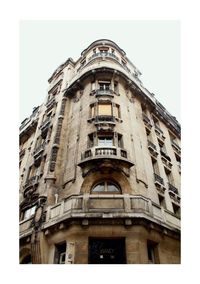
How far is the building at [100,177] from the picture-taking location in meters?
11.0

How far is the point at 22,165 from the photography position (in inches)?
832

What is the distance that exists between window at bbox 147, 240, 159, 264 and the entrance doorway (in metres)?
1.47

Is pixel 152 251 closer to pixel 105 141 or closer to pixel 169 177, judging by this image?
pixel 105 141

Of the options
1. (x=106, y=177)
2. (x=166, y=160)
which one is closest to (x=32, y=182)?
(x=106, y=177)

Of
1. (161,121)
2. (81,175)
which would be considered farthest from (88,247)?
(161,121)

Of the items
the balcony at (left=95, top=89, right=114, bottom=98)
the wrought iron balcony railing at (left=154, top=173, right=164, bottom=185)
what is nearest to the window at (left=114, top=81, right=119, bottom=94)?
the balcony at (left=95, top=89, right=114, bottom=98)

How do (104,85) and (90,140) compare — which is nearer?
(90,140)

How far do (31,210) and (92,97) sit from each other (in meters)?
8.54

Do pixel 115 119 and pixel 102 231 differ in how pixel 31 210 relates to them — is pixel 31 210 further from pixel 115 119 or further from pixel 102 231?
pixel 115 119

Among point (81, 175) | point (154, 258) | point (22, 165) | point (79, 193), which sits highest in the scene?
point (22, 165)

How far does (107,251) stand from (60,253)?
227 centimetres

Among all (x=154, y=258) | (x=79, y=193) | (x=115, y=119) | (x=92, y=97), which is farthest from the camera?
(x=92, y=97)

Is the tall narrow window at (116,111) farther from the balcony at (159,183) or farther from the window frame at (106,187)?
the window frame at (106,187)

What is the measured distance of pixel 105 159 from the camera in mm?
13078
